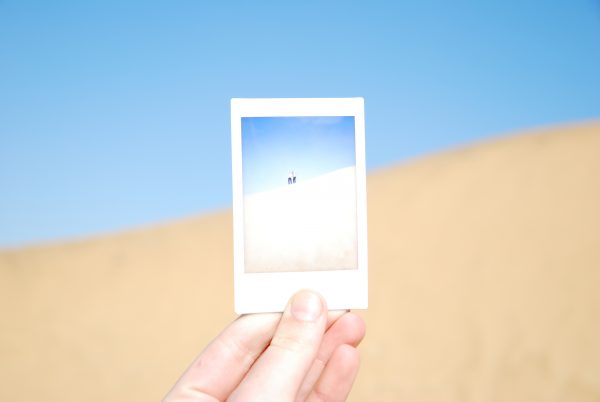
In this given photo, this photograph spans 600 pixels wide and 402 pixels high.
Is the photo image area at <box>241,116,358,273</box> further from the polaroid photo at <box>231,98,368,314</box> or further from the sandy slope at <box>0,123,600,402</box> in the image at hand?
Answer: the sandy slope at <box>0,123,600,402</box>

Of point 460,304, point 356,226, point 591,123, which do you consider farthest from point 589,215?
point 356,226

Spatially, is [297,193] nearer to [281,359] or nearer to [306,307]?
[306,307]

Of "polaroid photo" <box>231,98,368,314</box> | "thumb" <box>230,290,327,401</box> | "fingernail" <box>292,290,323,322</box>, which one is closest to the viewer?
"thumb" <box>230,290,327,401</box>

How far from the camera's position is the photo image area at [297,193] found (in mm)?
1926

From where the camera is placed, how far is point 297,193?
6.31ft

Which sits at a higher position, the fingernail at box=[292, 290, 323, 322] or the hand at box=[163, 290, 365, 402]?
the fingernail at box=[292, 290, 323, 322]

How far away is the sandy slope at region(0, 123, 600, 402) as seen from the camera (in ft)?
26.5

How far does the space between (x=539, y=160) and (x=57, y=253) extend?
12425 mm

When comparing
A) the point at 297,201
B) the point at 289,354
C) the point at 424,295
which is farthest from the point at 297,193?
the point at 424,295

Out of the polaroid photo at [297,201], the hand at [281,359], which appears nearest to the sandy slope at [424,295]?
the hand at [281,359]

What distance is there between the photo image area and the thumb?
149mm

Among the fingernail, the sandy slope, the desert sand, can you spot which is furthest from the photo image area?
the sandy slope

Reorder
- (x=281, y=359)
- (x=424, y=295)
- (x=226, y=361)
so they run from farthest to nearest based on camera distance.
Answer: (x=424, y=295)
(x=226, y=361)
(x=281, y=359)

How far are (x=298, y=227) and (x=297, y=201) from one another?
88 millimetres
